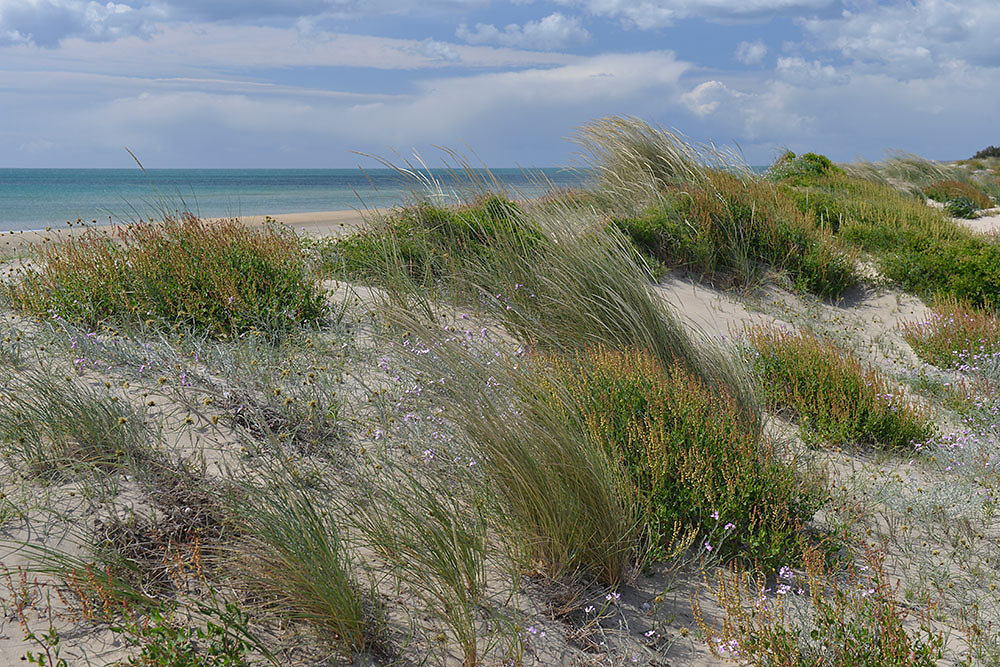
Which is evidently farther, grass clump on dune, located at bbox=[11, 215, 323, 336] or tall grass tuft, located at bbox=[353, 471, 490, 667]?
grass clump on dune, located at bbox=[11, 215, 323, 336]

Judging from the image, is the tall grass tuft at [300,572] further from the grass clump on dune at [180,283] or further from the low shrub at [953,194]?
the low shrub at [953,194]

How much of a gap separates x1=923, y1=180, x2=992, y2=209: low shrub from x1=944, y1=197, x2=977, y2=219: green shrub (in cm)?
58

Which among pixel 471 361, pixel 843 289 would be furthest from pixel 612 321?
pixel 843 289

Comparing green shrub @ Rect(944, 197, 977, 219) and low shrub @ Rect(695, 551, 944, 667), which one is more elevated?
low shrub @ Rect(695, 551, 944, 667)

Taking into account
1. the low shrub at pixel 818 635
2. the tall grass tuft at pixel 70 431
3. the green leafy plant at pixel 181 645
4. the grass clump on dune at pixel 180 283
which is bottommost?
the low shrub at pixel 818 635

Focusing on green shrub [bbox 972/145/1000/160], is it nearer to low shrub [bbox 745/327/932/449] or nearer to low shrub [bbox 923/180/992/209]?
low shrub [bbox 923/180/992/209]

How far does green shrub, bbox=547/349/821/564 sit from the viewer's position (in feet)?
11.1

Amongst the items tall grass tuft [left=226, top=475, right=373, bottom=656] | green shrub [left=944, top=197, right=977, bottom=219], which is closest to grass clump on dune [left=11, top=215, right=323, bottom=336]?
tall grass tuft [left=226, top=475, right=373, bottom=656]

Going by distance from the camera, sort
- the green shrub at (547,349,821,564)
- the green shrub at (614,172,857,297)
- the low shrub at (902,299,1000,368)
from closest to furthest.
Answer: the green shrub at (547,349,821,564), the low shrub at (902,299,1000,368), the green shrub at (614,172,857,297)

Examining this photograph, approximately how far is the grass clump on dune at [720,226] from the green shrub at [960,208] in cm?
989

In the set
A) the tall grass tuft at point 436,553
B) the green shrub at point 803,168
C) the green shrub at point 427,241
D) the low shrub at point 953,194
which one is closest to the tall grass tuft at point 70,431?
the tall grass tuft at point 436,553

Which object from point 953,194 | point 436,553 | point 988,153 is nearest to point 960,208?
point 953,194

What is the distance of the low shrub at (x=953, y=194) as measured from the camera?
19.0 metres

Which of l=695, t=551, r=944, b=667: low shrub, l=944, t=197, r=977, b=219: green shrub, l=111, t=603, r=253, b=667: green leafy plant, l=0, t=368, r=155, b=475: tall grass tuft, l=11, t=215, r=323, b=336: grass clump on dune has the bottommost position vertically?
l=944, t=197, r=977, b=219: green shrub
